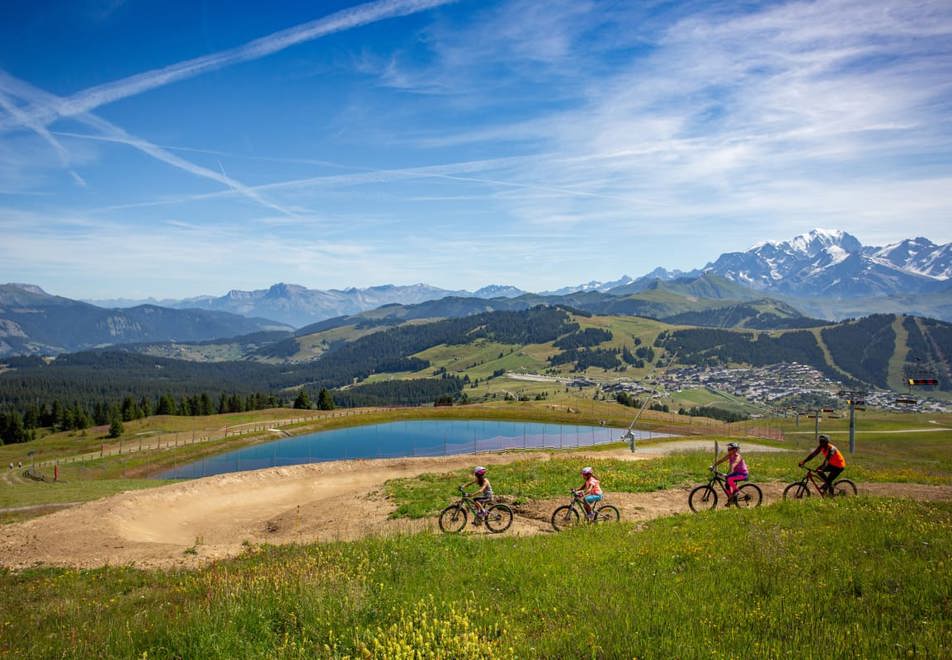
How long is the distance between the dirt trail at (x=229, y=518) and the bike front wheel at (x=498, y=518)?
1.87ft

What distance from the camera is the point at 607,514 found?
2264 centimetres

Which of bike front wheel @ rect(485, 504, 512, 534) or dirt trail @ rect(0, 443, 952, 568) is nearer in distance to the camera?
bike front wheel @ rect(485, 504, 512, 534)

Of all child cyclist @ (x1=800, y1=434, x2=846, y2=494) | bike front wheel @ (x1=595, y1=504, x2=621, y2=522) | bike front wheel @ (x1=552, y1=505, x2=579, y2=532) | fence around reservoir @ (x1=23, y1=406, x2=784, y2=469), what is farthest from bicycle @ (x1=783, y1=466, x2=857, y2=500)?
fence around reservoir @ (x1=23, y1=406, x2=784, y2=469)

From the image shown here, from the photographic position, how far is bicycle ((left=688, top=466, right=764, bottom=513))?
2258 cm

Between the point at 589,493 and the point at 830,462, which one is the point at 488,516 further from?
→ the point at 830,462

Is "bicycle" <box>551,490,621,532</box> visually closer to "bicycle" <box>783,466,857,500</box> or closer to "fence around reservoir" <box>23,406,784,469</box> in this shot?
"bicycle" <box>783,466,857,500</box>

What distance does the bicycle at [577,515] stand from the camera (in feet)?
71.1

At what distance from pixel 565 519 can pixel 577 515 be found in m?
0.89

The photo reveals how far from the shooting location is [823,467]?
22641 mm

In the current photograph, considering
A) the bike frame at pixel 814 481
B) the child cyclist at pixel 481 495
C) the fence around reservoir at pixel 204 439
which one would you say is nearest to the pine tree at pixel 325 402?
the fence around reservoir at pixel 204 439

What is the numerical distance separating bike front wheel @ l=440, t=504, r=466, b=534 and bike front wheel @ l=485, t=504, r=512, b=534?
1184mm

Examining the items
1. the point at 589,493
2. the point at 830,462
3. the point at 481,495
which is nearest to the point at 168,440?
the point at 481,495

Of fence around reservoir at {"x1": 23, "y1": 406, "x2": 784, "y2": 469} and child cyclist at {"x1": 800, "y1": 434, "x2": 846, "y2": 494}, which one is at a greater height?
child cyclist at {"x1": 800, "y1": 434, "x2": 846, "y2": 494}

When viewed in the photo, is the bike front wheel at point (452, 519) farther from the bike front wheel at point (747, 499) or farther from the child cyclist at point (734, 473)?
the bike front wheel at point (747, 499)
